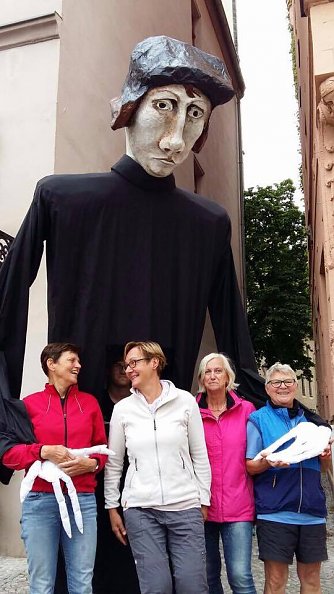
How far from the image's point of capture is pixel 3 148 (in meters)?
6.12

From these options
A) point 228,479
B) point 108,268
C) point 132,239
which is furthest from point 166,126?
point 228,479

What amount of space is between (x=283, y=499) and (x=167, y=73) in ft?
6.71

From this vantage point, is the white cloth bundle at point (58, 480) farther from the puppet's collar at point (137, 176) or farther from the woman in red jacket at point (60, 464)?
the puppet's collar at point (137, 176)

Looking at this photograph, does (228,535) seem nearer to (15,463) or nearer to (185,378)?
(185,378)

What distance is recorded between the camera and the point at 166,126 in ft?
8.66

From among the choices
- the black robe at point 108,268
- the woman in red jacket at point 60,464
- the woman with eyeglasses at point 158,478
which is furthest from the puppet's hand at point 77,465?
the black robe at point 108,268

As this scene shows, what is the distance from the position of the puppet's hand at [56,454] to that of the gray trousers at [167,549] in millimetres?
349

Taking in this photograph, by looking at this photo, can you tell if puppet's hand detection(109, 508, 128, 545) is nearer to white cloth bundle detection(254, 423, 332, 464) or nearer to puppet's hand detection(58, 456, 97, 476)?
puppet's hand detection(58, 456, 97, 476)

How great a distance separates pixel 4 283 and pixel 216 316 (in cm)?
111

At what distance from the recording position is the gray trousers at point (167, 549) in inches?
92.4

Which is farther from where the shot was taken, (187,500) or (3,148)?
(3,148)

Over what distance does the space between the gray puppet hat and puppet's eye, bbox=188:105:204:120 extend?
3.1 inches

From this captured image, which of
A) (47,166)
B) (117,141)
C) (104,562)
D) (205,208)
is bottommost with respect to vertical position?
(104,562)

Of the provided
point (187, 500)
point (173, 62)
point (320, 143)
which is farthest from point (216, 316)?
point (320, 143)
